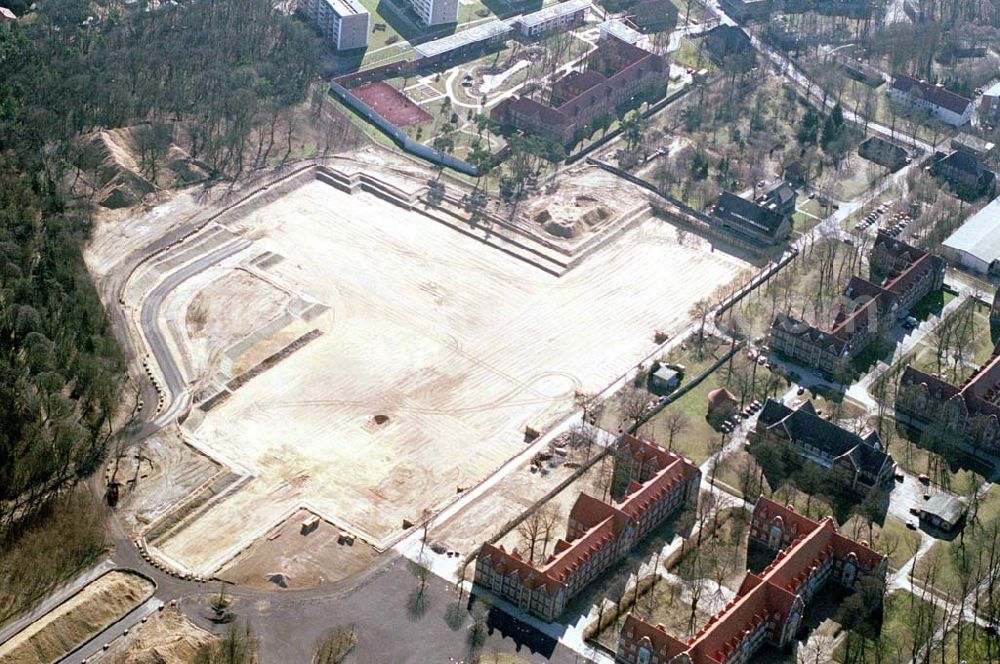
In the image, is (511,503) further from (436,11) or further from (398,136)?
(436,11)

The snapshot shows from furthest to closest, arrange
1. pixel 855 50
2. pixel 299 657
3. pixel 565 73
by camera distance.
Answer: pixel 855 50, pixel 565 73, pixel 299 657

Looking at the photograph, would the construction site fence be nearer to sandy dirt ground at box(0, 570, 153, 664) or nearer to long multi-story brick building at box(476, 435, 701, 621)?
long multi-story brick building at box(476, 435, 701, 621)

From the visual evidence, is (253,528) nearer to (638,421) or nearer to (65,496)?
(65,496)

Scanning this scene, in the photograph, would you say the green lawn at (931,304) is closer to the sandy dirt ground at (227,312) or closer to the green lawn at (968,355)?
the green lawn at (968,355)

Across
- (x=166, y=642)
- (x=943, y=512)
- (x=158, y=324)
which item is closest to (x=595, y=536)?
(x=943, y=512)

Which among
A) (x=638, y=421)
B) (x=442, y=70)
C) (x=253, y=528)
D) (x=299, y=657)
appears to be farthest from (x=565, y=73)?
(x=299, y=657)

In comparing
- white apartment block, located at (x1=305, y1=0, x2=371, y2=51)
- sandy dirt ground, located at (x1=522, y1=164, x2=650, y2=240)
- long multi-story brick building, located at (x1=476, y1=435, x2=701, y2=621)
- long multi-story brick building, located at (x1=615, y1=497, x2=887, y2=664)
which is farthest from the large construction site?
white apartment block, located at (x1=305, y1=0, x2=371, y2=51)

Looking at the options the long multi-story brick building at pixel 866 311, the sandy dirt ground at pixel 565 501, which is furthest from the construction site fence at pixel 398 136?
the sandy dirt ground at pixel 565 501
